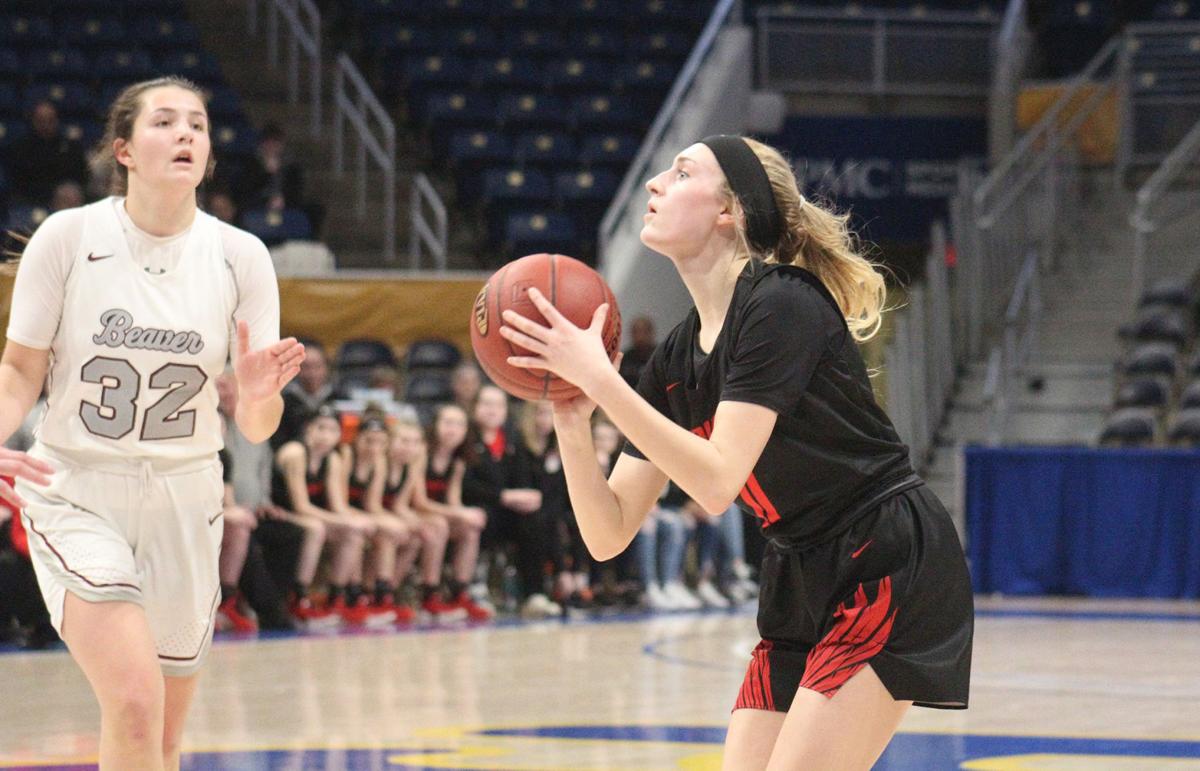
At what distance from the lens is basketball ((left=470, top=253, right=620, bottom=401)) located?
3.20 m

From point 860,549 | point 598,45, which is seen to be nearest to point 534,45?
point 598,45

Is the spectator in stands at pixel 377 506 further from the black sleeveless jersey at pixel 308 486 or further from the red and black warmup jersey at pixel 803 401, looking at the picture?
the red and black warmup jersey at pixel 803 401

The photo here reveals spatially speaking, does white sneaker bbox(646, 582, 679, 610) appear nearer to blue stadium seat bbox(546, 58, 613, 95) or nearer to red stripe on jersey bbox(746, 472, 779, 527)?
blue stadium seat bbox(546, 58, 613, 95)

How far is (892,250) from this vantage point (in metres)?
18.7

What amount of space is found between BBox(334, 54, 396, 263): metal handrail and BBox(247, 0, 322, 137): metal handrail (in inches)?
9.3

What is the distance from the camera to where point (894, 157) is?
18.6 metres

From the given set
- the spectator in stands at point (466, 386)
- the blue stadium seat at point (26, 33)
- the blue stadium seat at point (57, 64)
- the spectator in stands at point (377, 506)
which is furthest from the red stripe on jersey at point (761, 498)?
the blue stadium seat at point (26, 33)

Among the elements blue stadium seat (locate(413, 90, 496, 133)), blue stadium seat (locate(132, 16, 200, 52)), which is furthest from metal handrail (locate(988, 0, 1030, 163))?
blue stadium seat (locate(132, 16, 200, 52))

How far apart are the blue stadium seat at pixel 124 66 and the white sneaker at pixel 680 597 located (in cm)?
739

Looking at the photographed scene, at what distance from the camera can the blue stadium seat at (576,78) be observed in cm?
1820

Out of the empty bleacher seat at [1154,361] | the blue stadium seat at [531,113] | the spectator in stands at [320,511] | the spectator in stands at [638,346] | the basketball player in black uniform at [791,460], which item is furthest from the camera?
the blue stadium seat at [531,113]

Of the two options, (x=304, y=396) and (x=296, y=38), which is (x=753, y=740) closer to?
(x=304, y=396)

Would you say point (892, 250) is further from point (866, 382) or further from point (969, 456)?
point (866, 382)

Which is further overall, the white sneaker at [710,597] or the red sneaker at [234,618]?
the white sneaker at [710,597]
